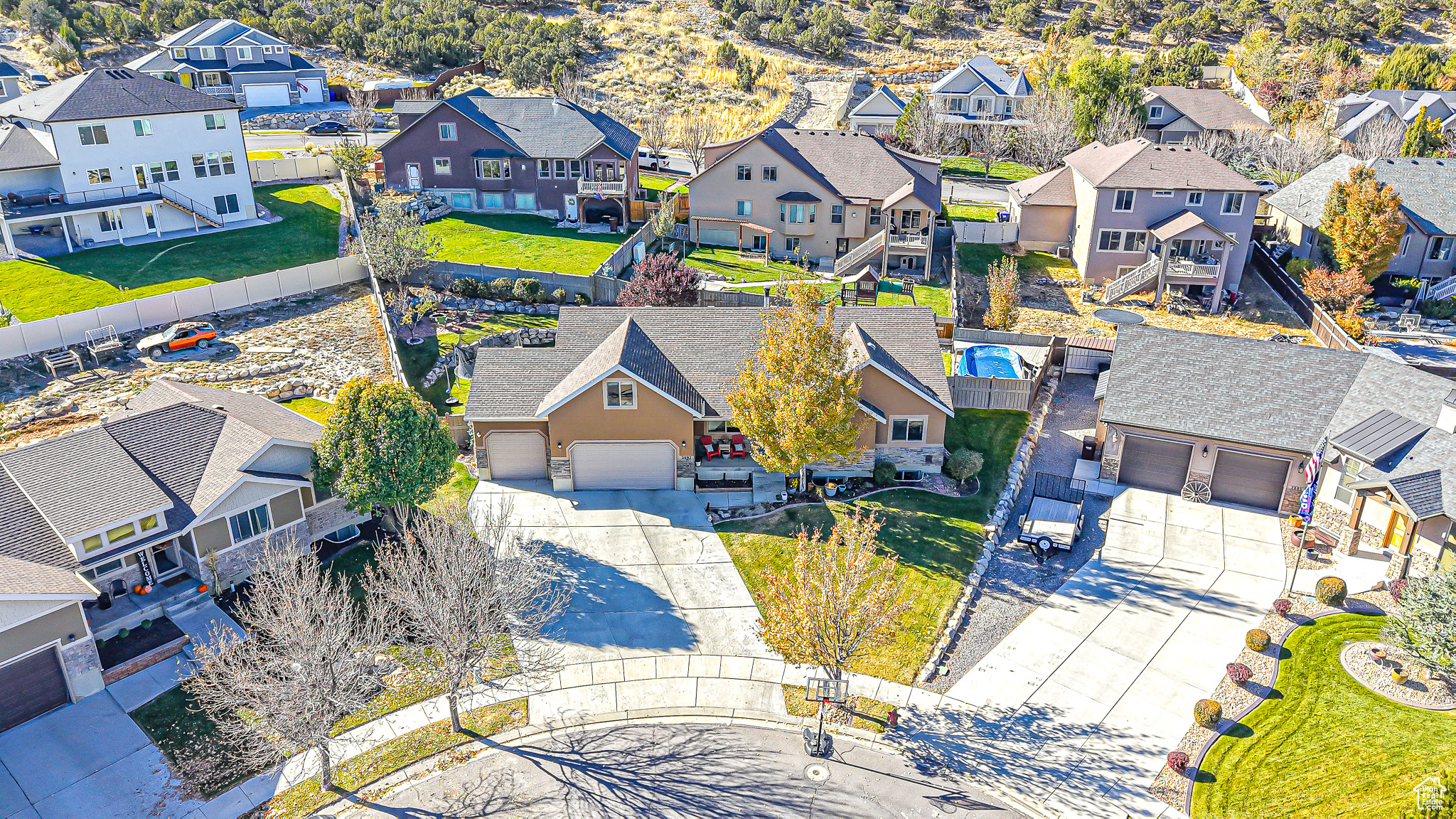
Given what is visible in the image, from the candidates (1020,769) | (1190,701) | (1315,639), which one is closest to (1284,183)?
(1315,639)

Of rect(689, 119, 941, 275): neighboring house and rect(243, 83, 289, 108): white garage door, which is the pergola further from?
rect(243, 83, 289, 108): white garage door

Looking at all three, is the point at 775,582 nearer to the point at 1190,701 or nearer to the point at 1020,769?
the point at 1020,769

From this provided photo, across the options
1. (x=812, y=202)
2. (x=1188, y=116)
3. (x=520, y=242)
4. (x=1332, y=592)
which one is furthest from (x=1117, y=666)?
(x=1188, y=116)

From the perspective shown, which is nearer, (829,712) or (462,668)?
(462,668)

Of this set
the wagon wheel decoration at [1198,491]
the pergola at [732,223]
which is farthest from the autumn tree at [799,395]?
the pergola at [732,223]

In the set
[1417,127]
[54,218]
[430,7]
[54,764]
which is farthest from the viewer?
[430,7]

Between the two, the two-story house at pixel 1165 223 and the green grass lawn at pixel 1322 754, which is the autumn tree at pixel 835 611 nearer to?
the green grass lawn at pixel 1322 754
